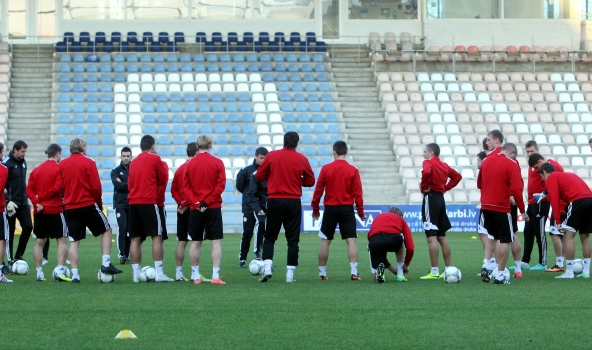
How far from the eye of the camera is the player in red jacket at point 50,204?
1274cm

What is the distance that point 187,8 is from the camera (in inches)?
1452

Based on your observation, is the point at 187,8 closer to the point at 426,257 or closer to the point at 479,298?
the point at 426,257

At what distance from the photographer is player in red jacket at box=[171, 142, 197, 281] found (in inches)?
496

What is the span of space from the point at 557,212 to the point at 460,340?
5.85 meters

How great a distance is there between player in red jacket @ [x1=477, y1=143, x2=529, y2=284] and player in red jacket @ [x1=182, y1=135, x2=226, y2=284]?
3.41 meters

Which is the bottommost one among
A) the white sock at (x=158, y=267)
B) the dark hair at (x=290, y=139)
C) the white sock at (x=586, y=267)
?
the white sock at (x=586, y=267)

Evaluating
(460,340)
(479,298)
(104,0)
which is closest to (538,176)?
(479,298)

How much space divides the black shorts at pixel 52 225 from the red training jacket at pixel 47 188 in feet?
0.29

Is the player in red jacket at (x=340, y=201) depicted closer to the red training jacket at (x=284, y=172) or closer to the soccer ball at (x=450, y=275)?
the red training jacket at (x=284, y=172)

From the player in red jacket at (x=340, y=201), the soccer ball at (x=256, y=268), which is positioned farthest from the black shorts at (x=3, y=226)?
the player in red jacket at (x=340, y=201)

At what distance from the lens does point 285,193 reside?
40.5 feet

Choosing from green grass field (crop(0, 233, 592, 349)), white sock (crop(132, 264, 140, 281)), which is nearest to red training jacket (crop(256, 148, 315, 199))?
green grass field (crop(0, 233, 592, 349))

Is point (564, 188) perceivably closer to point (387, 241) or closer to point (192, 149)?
point (387, 241)

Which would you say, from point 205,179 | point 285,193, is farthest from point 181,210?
point 285,193
